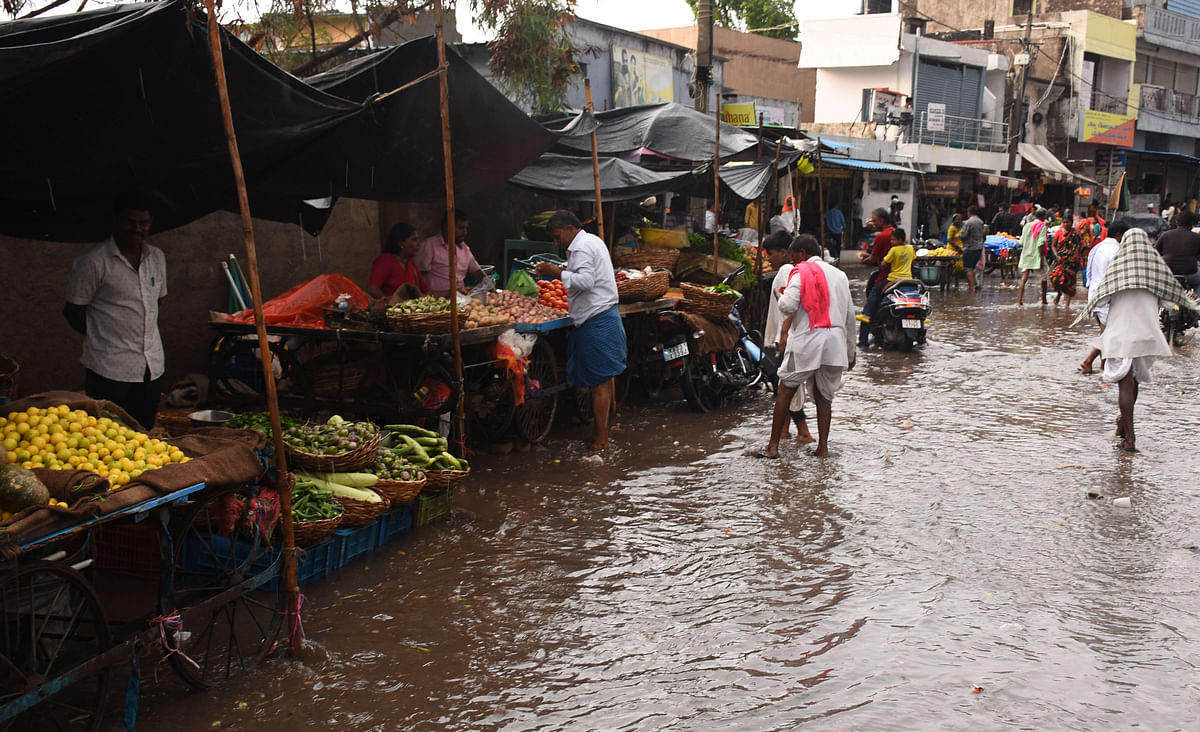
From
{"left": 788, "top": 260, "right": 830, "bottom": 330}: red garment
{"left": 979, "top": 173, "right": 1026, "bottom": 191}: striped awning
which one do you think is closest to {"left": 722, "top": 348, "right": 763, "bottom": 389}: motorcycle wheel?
{"left": 788, "top": 260, "right": 830, "bottom": 330}: red garment

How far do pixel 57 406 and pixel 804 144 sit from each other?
13134 mm

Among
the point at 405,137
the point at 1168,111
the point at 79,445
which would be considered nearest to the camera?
the point at 79,445

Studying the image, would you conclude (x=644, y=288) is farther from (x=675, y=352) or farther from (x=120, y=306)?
(x=120, y=306)

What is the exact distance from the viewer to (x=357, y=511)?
17.2 feet

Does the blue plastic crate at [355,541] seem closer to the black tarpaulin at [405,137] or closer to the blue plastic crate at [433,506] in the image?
the blue plastic crate at [433,506]

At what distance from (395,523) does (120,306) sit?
201 centimetres

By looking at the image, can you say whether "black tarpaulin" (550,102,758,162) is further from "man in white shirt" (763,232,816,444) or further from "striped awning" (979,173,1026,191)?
"striped awning" (979,173,1026,191)

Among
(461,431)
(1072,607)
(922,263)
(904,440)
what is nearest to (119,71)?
(461,431)

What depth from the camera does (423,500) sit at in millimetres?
6027

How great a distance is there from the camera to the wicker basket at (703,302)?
9750 millimetres

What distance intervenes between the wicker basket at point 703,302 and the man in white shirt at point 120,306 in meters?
5.55

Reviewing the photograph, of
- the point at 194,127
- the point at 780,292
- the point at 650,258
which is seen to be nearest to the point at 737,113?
the point at 650,258

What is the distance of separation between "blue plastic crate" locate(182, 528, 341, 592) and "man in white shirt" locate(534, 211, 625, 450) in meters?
3.30

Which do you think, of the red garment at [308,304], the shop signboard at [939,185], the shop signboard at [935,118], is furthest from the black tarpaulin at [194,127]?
the shop signboard at [935,118]
